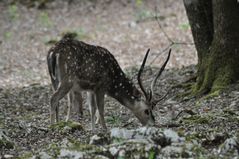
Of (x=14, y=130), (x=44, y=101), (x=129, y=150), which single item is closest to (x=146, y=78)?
(x=44, y=101)

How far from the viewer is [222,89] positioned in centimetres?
928

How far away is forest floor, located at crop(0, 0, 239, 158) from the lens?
6.78 meters

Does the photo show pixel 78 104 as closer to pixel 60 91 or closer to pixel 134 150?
pixel 60 91

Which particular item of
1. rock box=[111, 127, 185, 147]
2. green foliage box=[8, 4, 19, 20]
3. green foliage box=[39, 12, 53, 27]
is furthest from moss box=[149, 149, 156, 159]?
green foliage box=[8, 4, 19, 20]

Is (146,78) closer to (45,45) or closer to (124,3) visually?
(45,45)

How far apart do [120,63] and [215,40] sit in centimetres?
585

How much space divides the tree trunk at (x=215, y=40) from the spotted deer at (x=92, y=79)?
134cm

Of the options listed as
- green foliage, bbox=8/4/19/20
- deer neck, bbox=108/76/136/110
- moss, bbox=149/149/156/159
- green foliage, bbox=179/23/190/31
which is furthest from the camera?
green foliage, bbox=8/4/19/20

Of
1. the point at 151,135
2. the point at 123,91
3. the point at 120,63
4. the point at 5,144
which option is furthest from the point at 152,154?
the point at 120,63

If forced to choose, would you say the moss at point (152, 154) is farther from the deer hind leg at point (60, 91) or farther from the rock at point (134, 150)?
the deer hind leg at point (60, 91)

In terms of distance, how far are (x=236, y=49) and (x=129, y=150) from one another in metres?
4.25

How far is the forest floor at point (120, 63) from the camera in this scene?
22.2ft

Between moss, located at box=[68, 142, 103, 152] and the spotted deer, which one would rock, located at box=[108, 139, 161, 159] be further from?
the spotted deer

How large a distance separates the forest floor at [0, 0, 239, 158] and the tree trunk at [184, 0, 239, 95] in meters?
0.36
